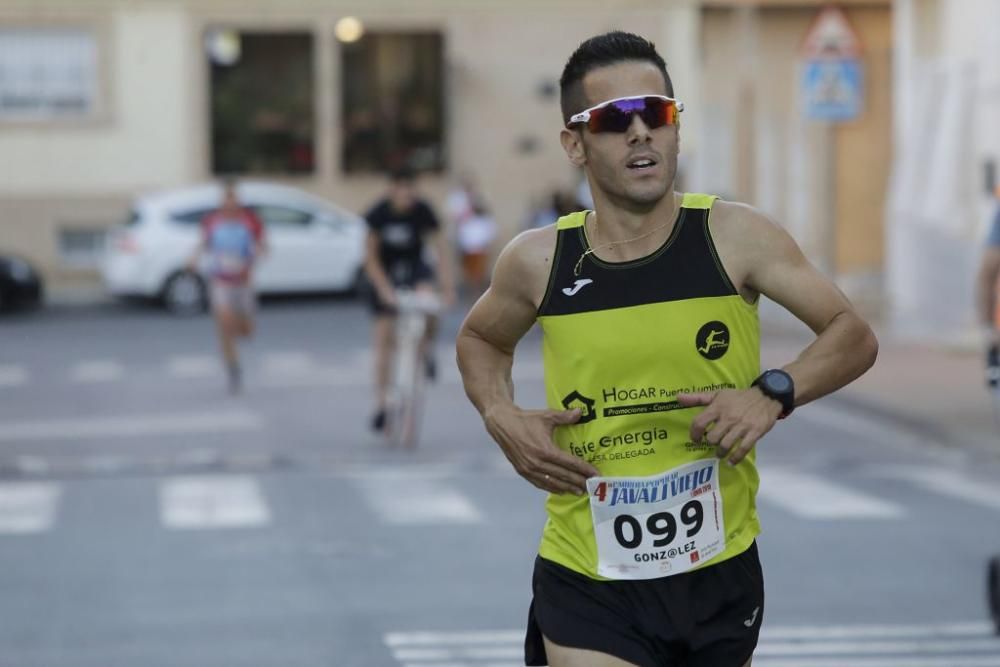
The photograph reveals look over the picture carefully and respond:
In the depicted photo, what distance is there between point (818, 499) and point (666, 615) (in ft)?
26.8

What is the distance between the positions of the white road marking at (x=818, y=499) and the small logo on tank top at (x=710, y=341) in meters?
7.51

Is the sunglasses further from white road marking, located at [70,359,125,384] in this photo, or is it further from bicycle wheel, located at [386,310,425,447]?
white road marking, located at [70,359,125,384]

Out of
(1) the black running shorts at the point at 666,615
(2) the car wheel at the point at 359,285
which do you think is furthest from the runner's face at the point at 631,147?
(2) the car wheel at the point at 359,285

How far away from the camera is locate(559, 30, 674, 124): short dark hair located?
4543 mm

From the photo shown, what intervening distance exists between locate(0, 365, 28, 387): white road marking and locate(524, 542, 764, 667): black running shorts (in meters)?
16.9

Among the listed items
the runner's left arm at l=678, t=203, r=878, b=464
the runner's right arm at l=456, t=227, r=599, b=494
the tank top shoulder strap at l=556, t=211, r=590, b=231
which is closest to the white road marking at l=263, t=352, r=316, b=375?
the runner's right arm at l=456, t=227, r=599, b=494

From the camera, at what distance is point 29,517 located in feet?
39.9

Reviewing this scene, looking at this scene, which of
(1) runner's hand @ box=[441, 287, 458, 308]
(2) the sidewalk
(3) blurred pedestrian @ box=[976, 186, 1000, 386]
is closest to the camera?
(3) blurred pedestrian @ box=[976, 186, 1000, 386]

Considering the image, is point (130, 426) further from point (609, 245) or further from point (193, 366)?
point (609, 245)

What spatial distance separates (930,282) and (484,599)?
16604 millimetres

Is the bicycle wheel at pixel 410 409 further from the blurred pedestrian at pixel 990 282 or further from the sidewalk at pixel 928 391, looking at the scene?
the blurred pedestrian at pixel 990 282

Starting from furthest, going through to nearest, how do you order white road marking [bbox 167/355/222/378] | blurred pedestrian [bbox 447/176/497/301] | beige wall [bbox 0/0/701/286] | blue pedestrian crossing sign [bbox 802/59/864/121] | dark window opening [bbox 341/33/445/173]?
dark window opening [bbox 341/33/445/173]
beige wall [bbox 0/0/701/286]
blurred pedestrian [bbox 447/176/497/301]
white road marking [bbox 167/355/222/378]
blue pedestrian crossing sign [bbox 802/59/864/121]

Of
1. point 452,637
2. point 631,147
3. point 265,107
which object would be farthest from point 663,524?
point 265,107

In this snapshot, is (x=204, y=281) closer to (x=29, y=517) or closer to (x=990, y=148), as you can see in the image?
(x=990, y=148)
